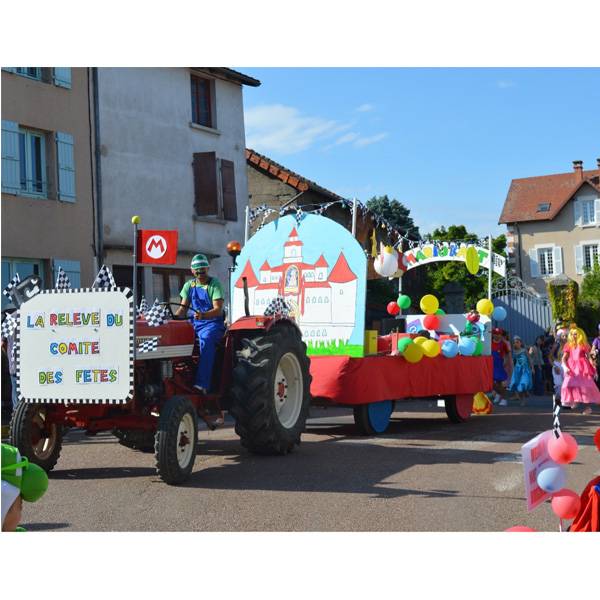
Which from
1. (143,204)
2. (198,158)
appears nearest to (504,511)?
(143,204)

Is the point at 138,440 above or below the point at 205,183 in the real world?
below

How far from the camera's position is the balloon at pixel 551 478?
4.02 meters

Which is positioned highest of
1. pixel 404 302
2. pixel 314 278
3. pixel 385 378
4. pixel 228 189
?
pixel 228 189

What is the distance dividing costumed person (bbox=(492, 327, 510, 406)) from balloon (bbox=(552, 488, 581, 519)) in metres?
15.0

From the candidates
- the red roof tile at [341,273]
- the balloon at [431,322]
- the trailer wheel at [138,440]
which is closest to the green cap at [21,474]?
the trailer wheel at [138,440]

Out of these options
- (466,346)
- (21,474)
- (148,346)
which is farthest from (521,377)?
(21,474)

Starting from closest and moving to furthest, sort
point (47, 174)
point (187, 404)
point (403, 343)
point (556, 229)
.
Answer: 1. point (187, 404)
2. point (403, 343)
3. point (47, 174)
4. point (556, 229)

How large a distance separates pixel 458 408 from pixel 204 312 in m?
6.16

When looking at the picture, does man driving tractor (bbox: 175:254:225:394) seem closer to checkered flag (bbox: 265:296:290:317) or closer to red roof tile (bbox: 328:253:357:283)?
checkered flag (bbox: 265:296:290:317)

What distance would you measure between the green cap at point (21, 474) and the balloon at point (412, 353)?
8561mm

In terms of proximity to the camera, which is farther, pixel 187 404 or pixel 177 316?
pixel 177 316

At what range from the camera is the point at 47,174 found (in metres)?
19.4

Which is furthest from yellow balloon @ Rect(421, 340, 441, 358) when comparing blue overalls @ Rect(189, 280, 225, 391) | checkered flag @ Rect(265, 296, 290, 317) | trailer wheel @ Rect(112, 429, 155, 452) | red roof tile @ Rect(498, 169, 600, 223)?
red roof tile @ Rect(498, 169, 600, 223)

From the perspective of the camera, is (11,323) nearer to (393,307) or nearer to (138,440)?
(138,440)
